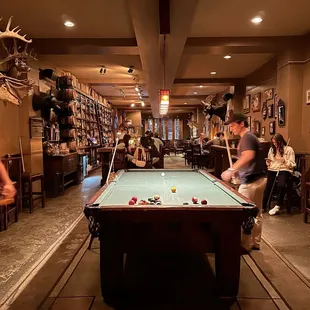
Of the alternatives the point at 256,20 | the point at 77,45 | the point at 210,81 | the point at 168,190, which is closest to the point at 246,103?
the point at 210,81

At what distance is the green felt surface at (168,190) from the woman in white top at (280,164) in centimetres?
163

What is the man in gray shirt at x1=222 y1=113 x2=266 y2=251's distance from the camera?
11.3 ft

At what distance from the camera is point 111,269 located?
259 cm

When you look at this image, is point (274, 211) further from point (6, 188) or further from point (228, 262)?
point (6, 188)

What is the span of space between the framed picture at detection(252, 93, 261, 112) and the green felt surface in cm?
435

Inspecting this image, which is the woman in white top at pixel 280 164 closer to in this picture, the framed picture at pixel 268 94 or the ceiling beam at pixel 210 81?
the framed picture at pixel 268 94

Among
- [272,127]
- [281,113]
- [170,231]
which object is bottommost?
[170,231]

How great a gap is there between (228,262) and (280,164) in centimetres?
346

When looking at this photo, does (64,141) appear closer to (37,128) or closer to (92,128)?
(37,128)

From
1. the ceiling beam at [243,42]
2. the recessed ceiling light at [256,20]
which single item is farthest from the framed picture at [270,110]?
the recessed ceiling light at [256,20]

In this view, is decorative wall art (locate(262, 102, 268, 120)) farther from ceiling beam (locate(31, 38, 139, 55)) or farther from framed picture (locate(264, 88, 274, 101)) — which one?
ceiling beam (locate(31, 38, 139, 55))

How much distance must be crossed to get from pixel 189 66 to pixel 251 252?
5777mm

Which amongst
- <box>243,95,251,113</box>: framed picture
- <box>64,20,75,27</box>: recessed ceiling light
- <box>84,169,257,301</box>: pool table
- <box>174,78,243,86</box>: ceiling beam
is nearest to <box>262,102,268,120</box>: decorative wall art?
<box>243,95,251,113</box>: framed picture

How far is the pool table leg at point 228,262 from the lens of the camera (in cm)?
254
